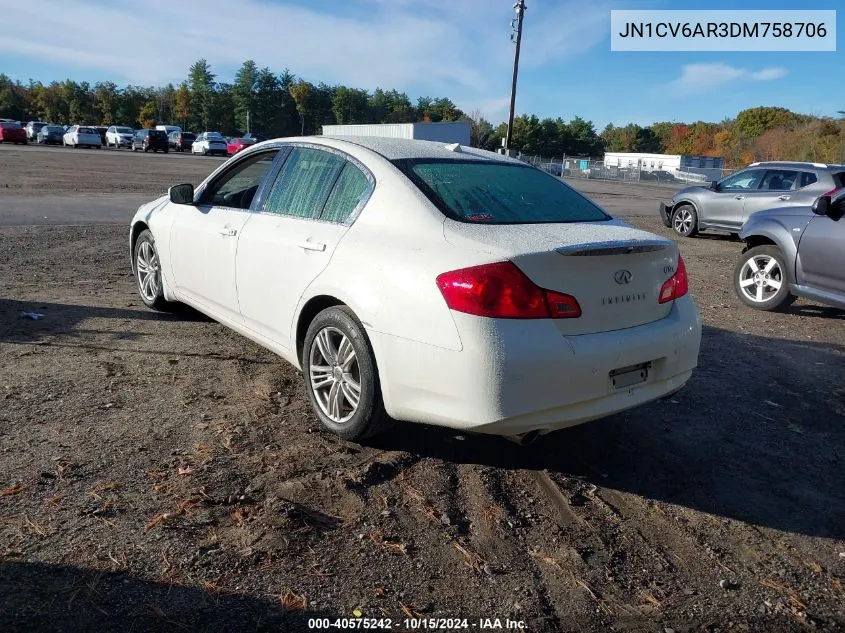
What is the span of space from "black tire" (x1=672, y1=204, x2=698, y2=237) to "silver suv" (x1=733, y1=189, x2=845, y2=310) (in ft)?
24.0

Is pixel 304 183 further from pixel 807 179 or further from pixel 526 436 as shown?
pixel 807 179

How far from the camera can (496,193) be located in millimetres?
4055

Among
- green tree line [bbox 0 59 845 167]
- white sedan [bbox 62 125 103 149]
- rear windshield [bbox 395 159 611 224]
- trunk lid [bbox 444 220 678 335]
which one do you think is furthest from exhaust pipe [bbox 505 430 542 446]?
green tree line [bbox 0 59 845 167]

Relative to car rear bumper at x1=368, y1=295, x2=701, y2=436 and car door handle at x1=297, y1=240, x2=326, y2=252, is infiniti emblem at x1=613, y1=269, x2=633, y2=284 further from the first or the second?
car door handle at x1=297, y1=240, x2=326, y2=252

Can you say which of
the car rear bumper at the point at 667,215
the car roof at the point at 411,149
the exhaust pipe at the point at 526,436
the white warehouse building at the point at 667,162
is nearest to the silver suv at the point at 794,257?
the car roof at the point at 411,149

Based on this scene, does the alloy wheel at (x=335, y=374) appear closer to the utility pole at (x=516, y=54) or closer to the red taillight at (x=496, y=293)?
the red taillight at (x=496, y=293)

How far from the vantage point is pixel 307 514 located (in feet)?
10.3

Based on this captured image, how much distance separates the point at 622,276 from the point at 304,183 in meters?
2.08

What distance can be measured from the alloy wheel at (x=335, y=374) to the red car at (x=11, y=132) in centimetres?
5831

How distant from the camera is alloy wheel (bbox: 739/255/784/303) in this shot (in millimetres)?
7980

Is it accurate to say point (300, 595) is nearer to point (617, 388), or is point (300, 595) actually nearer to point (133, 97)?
point (617, 388)

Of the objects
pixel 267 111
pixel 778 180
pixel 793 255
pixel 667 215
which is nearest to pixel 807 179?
pixel 778 180

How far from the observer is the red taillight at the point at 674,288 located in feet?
12.3

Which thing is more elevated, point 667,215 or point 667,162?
point 667,162
